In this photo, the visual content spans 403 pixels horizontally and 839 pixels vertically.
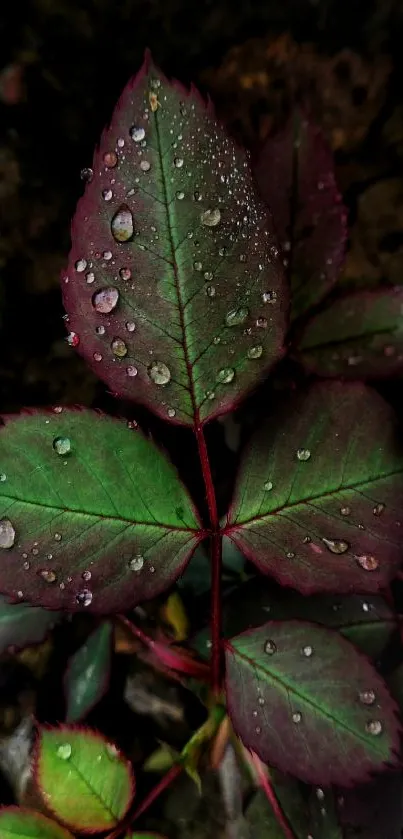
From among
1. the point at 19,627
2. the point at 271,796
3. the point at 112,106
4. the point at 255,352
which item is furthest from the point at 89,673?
the point at 112,106

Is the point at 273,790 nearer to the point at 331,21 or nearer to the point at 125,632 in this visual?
the point at 125,632

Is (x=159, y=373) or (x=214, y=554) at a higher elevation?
(x=159, y=373)

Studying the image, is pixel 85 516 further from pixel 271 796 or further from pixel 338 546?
pixel 271 796

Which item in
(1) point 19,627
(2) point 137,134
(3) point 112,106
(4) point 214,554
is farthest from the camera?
(3) point 112,106

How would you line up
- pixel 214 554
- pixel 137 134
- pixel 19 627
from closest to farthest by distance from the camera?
pixel 137 134 → pixel 214 554 → pixel 19 627

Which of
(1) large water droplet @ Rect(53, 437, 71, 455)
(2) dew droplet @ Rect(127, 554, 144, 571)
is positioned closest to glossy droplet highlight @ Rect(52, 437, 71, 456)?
(1) large water droplet @ Rect(53, 437, 71, 455)

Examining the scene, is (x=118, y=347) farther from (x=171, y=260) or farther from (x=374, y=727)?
(x=374, y=727)

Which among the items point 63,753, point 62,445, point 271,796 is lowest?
point 271,796

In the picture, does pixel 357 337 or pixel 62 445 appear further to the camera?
pixel 357 337
